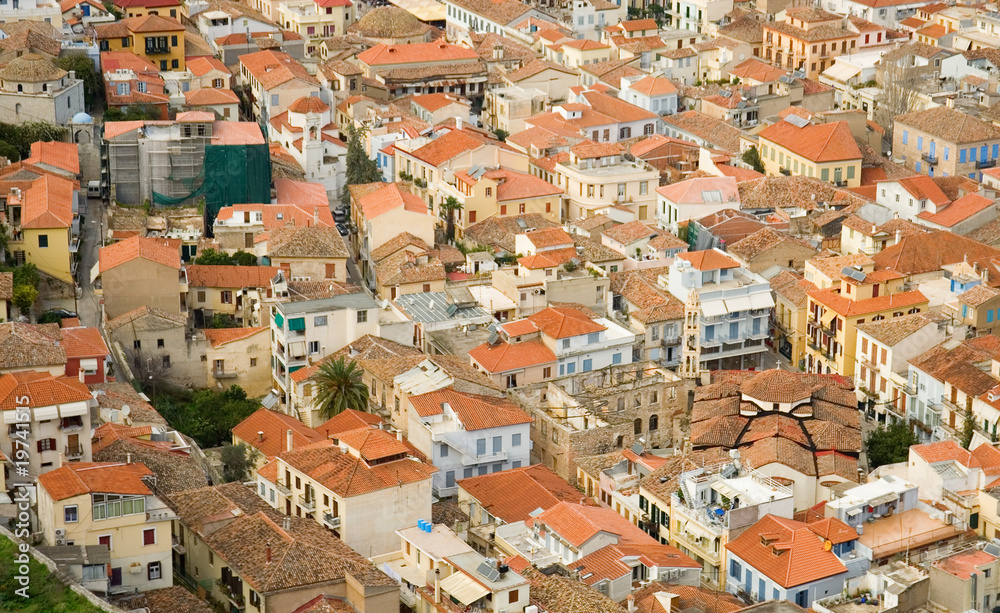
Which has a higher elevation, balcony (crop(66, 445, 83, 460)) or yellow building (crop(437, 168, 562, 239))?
balcony (crop(66, 445, 83, 460))

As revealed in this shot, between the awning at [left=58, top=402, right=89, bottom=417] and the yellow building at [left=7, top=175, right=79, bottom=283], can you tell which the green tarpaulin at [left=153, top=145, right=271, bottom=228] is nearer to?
the yellow building at [left=7, top=175, right=79, bottom=283]

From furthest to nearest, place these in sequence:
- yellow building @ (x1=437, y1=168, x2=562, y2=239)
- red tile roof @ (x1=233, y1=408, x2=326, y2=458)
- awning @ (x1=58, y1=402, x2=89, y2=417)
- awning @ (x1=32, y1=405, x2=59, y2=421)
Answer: yellow building @ (x1=437, y1=168, x2=562, y2=239)
red tile roof @ (x1=233, y1=408, x2=326, y2=458)
awning @ (x1=58, y1=402, x2=89, y2=417)
awning @ (x1=32, y1=405, x2=59, y2=421)

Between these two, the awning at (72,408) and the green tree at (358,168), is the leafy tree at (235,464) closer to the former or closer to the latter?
the awning at (72,408)

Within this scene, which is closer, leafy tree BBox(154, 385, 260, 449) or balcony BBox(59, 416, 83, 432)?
balcony BBox(59, 416, 83, 432)

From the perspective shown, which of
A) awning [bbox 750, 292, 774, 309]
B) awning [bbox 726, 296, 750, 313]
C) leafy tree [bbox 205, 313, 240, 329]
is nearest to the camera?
awning [bbox 726, 296, 750, 313]

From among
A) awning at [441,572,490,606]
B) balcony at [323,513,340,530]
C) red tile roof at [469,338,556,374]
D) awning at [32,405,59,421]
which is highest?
awning at [32,405,59,421]

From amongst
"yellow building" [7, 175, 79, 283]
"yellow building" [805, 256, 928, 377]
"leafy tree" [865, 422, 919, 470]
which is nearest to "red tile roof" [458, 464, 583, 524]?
"leafy tree" [865, 422, 919, 470]

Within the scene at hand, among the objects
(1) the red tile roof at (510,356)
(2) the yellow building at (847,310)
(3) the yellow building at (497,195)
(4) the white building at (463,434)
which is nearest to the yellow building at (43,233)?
(1) the red tile roof at (510,356)
